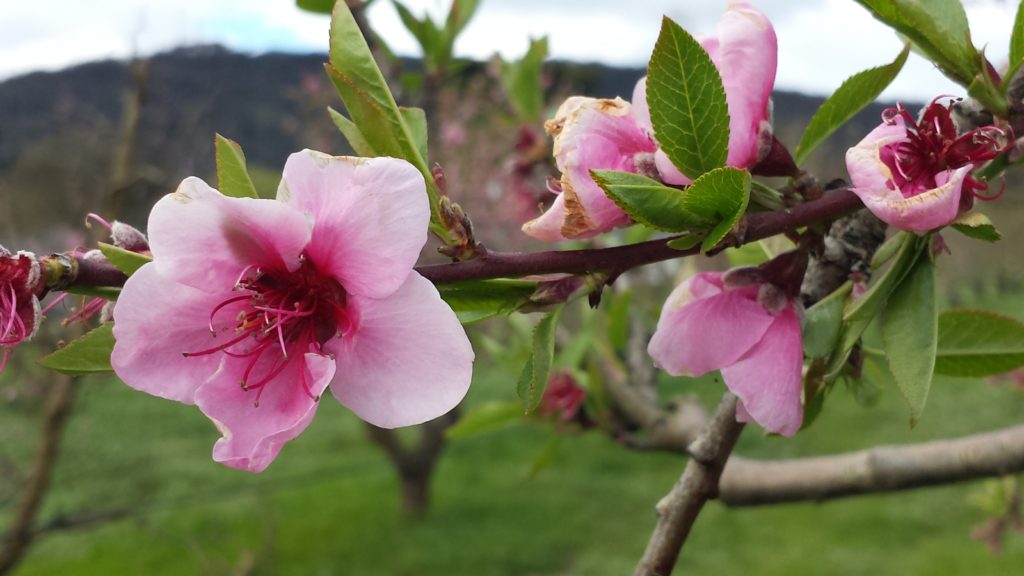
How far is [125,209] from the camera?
8.65 feet

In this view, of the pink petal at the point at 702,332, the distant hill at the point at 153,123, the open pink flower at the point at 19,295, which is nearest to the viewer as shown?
the open pink flower at the point at 19,295

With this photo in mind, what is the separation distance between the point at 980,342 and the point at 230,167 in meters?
0.53

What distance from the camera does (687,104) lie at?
42cm

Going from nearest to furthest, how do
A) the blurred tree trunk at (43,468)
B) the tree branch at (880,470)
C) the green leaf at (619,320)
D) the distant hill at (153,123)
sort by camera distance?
the tree branch at (880,470) → the green leaf at (619,320) → the blurred tree trunk at (43,468) → the distant hill at (153,123)

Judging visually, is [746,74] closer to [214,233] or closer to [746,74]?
[746,74]

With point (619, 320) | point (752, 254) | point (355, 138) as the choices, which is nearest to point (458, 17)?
point (619, 320)

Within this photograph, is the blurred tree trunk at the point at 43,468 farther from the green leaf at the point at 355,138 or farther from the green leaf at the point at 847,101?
the green leaf at the point at 847,101

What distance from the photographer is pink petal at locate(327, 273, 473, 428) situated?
40 cm

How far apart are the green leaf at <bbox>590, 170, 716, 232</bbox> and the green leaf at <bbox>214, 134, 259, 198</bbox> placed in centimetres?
19

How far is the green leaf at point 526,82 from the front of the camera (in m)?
1.42

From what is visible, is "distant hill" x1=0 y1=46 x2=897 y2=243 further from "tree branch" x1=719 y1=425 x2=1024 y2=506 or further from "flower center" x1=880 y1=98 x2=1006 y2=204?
"flower center" x1=880 y1=98 x2=1006 y2=204

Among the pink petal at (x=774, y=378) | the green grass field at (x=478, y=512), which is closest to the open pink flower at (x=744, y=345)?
the pink petal at (x=774, y=378)

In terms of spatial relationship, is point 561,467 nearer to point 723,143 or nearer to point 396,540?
point 396,540

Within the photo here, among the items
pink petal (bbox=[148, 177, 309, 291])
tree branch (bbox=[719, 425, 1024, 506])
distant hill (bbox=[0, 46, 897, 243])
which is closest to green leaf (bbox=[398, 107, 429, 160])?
pink petal (bbox=[148, 177, 309, 291])
